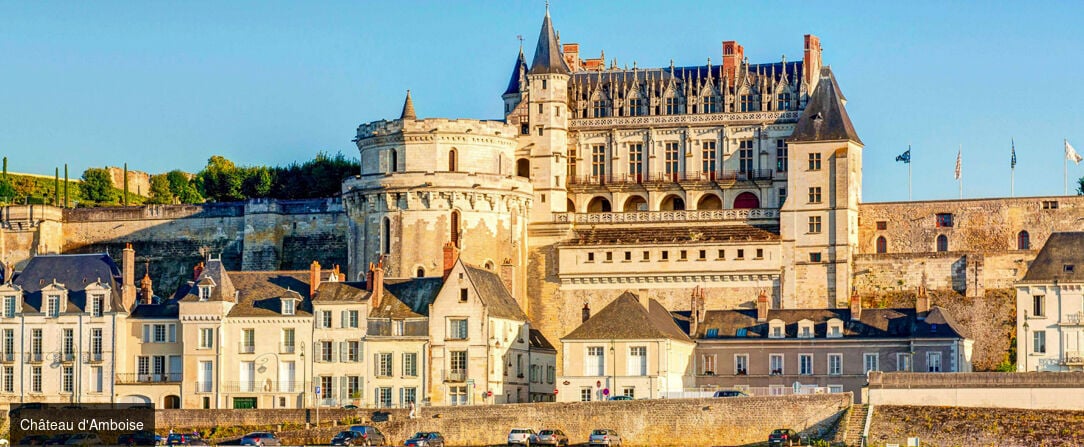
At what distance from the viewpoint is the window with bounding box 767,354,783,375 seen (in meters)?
66.9

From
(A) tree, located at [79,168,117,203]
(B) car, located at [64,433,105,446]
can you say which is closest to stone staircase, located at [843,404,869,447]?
(B) car, located at [64,433,105,446]

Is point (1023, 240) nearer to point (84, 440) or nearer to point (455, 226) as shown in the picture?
point (455, 226)

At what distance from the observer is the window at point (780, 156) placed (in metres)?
79.4

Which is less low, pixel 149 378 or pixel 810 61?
pixel 810 61

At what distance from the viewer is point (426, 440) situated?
59.4 meters

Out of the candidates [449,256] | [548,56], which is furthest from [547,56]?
[449,256]

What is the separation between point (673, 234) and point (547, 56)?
26.8ft

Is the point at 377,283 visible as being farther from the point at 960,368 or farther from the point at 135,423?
the point at 960,368

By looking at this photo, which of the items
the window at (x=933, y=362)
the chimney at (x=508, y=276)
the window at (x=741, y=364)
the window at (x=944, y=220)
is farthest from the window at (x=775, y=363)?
the window at (x=944, y=220)

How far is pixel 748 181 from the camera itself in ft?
262

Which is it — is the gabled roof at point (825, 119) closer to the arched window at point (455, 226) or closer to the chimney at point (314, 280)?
the arched window at point (455, 226)

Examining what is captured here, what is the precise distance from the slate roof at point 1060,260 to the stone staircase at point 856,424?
10.0 m

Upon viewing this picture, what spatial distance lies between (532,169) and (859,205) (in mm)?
11907

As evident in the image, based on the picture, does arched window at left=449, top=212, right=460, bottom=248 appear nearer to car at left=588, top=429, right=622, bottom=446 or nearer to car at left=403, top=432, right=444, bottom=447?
car at left=403, top=432, right=444, bottom=447
